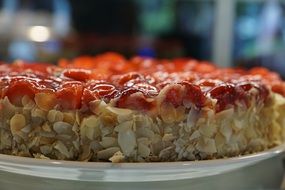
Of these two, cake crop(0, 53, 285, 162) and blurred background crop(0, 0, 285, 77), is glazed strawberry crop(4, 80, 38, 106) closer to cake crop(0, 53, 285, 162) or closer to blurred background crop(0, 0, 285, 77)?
cake crop(0, 53, 285, 162)

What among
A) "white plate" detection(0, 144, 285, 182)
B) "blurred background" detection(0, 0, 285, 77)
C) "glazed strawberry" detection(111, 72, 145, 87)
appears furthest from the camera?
"blurred background" detection(0, 0, 285, 77)

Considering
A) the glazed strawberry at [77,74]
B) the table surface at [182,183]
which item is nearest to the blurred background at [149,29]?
the glazed strawberry at [77,74]

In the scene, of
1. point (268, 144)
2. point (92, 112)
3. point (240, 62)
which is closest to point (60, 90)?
point (92, 112)

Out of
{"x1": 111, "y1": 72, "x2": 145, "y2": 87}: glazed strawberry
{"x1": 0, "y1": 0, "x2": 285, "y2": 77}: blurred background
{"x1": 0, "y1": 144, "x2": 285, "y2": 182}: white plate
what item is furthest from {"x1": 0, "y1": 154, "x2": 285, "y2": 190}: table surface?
{"x1": 0, "y1": 0, "x2": 285, "y2": 77}: blurred background

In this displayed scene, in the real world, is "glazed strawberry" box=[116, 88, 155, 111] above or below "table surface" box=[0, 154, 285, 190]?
above

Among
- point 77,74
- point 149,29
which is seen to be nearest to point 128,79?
point 77,74

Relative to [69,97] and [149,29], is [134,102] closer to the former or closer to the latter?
[69,97]
